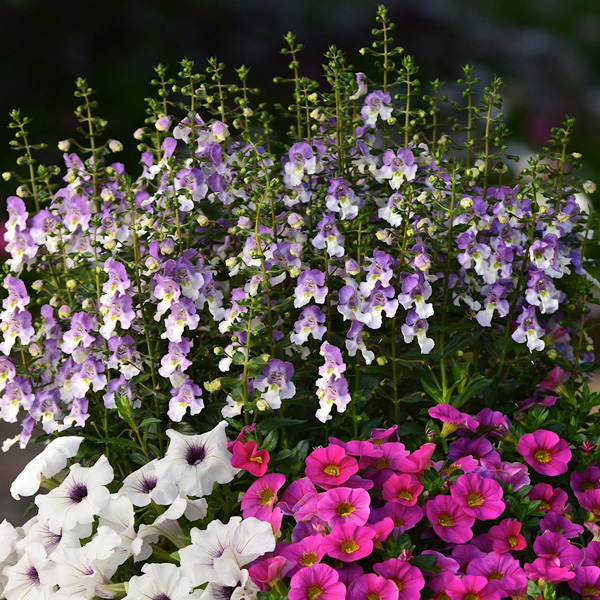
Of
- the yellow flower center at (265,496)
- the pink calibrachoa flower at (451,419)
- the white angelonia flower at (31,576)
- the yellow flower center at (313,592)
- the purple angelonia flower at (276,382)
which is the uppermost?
the purple angelonia flower at (276,382)

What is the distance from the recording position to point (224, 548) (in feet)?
5.21

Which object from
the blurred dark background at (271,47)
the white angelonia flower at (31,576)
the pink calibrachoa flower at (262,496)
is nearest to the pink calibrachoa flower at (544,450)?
the pink calibrachoa flower at (262,496)

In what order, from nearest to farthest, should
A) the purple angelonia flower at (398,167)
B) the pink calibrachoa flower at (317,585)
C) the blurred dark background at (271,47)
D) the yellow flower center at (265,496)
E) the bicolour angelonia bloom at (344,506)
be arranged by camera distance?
the pink calibrachoa flower at (317,585) → the bicolour angelonia bloom at (344,506) → the yellow flower center at (265,496) → the purple angelonia flower at (398,167) → the blurred dark background at (271,47)

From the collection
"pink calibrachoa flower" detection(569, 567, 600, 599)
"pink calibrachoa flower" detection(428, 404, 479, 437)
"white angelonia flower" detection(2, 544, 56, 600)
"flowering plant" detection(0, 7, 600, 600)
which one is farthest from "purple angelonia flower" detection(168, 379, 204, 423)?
"pink calibrachoa flower" detection(569, 567, 600, 599)

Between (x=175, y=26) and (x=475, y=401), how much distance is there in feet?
15.7

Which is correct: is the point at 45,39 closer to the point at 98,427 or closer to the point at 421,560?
the point at 98,427

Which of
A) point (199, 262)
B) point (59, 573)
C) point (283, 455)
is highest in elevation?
point (199, 262)

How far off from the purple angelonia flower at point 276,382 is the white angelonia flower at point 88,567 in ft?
1.23

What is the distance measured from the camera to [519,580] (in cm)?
158

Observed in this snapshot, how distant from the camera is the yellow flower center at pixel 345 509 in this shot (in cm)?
162

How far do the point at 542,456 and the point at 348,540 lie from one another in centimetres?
46

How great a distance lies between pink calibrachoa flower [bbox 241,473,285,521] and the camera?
1.68 meters

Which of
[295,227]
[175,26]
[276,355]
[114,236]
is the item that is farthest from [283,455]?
[175,26]

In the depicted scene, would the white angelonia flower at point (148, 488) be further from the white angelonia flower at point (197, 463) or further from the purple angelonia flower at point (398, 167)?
the purple angelonia flower at point (398, 167)
